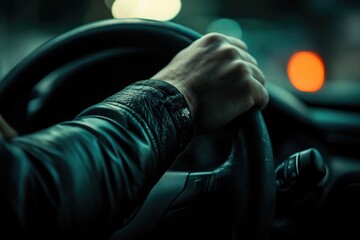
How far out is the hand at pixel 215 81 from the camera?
3.15ft

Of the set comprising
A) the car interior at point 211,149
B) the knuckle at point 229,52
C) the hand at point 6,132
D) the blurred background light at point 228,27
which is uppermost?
the hand at point 6,132

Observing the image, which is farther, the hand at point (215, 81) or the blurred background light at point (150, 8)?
the blurred background light at point (150, 8)

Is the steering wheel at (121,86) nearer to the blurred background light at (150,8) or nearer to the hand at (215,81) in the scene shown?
the hand at (215,81)

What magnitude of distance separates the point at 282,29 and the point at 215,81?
5162 millimetres

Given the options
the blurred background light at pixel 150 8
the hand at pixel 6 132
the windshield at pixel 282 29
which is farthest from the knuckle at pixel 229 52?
the blurred background light at pixel 150 8

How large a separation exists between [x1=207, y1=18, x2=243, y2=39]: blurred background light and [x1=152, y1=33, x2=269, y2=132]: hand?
4808mm

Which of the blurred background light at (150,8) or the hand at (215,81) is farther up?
the hand at (215,81)

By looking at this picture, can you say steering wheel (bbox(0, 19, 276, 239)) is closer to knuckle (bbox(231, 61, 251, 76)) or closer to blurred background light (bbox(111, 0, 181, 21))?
knuckle (bbox(231, 61, 251, 76))

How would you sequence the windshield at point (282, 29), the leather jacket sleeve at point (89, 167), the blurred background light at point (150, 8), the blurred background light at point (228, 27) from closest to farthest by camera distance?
1. the leather jacket sleeve at point (89, 167)
2. the windshield at point (282, 29)
3. the blurred background light at point (228, 27)
4. the blurred background light at point (150, 8)

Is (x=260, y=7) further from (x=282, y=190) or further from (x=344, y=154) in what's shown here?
(x=282, y=190)

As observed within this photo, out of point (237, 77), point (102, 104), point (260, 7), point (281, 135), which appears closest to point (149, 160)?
point (102, 104)

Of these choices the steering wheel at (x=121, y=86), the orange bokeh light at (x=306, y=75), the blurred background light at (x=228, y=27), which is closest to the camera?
the steering wheel at (x=121, y=86)

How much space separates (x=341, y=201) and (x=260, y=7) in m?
4.95

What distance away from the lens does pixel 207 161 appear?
61.9 inches
